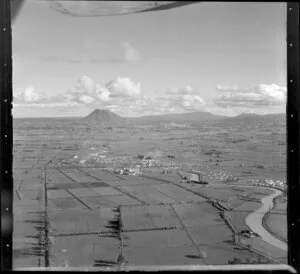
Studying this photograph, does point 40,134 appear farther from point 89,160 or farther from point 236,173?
point 236,173

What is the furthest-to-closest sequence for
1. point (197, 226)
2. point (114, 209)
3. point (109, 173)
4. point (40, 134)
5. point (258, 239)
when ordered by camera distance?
1. point (109, 173)
2. point (40, 134)
3. point (114, 209)
4. point (197, 226)
5. point (258, 239)

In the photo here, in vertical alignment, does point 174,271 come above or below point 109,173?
above

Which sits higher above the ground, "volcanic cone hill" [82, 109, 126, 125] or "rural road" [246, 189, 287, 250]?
"volcanic cone hill" [82, 109, 126, 125]

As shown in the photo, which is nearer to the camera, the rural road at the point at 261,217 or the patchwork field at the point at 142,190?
the patchwork field at the point at 142,190

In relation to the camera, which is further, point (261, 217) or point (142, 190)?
point (142, 190)

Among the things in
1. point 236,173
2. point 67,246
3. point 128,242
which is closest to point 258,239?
point 128,242

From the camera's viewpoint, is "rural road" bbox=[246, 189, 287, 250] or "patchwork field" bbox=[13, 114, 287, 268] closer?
"patchwork field" bbox=[13, 114, 287, 268]

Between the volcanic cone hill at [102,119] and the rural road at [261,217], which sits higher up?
the volcanic cone hill at [102,119]

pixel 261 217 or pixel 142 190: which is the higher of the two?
pixel 142 190
